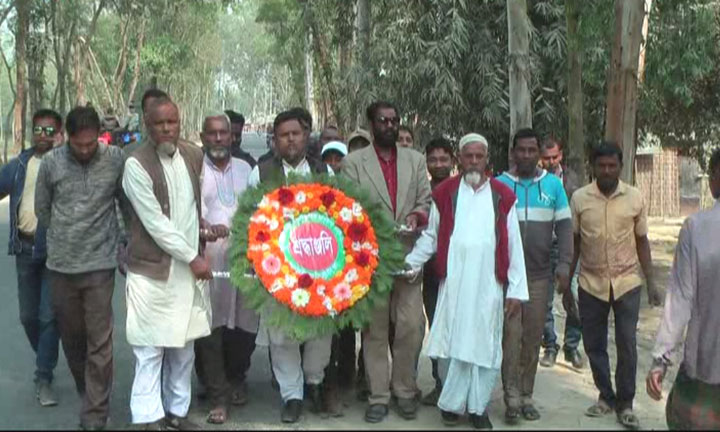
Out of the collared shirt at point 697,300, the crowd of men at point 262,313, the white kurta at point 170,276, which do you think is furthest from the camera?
the crowd of men at point 262,313

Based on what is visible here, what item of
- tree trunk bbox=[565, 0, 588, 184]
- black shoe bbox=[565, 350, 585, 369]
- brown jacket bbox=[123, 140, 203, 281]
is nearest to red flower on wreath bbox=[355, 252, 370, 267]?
brown jacket bbox=[123, 140, 203, 281]

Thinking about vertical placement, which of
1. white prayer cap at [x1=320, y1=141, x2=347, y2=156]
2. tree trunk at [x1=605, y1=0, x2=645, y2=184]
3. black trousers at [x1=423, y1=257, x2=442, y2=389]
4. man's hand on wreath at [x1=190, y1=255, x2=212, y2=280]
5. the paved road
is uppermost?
tree trunk at [x1=605, y1=0, x2=645, y2=184]

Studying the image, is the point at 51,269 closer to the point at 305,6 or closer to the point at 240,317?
the point at 240,317

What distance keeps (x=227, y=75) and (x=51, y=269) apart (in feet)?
399

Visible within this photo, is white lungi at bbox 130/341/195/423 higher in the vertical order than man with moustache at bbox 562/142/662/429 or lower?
lower

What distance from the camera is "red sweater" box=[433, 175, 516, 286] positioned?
5.75 m

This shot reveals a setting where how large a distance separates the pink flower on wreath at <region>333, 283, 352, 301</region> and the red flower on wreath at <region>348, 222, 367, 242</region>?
0.33 m

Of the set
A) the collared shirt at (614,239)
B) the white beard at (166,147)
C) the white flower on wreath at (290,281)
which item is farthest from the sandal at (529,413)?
the white beard at (166,147)

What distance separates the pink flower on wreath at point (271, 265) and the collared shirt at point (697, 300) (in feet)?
7.84

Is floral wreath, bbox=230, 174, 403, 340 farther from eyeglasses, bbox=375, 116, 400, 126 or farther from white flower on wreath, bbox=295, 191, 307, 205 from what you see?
eyeglasses, bbox=375, 116, 400, 126

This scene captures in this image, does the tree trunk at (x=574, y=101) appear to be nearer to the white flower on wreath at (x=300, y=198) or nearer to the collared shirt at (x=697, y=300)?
the white flower on wreath at (x=300, y=198)

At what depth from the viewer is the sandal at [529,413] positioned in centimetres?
614

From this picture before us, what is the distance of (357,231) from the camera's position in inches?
231

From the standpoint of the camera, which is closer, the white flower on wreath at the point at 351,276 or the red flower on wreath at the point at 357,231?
the white flower on wreath at the point at 351,276
